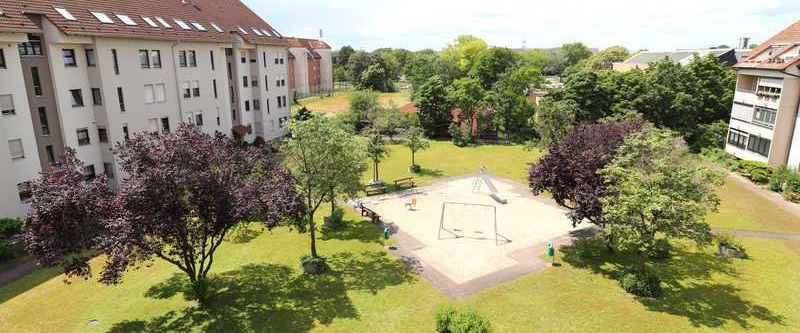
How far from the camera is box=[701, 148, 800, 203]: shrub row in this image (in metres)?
38.0

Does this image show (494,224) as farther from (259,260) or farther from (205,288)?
(205,288)

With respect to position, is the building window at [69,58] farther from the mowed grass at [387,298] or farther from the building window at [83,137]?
the mowed grass at [387,298]

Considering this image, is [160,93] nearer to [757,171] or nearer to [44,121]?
[44,121]

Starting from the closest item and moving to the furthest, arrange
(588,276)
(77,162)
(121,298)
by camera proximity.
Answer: (77,162) → (121,298) → (588,276)

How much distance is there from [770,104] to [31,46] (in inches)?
2477

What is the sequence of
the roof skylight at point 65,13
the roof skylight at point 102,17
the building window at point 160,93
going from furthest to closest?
the building window at point 160,93 → the roof skylight at point 102,17 → the roof skylight at point 65,13

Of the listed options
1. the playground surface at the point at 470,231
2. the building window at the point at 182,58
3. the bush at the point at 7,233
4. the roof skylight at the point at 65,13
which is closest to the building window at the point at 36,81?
the roof skylight at the point at 65,13

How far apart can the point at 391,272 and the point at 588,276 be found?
11.2 m

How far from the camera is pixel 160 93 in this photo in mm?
41094

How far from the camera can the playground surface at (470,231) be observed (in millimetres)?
25859

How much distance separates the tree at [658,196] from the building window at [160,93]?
125ft

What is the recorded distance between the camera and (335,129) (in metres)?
25.6

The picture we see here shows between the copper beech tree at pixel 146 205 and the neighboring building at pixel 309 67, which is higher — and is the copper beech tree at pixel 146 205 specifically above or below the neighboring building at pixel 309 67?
below

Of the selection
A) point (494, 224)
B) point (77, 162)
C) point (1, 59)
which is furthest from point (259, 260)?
point (1, 59)
